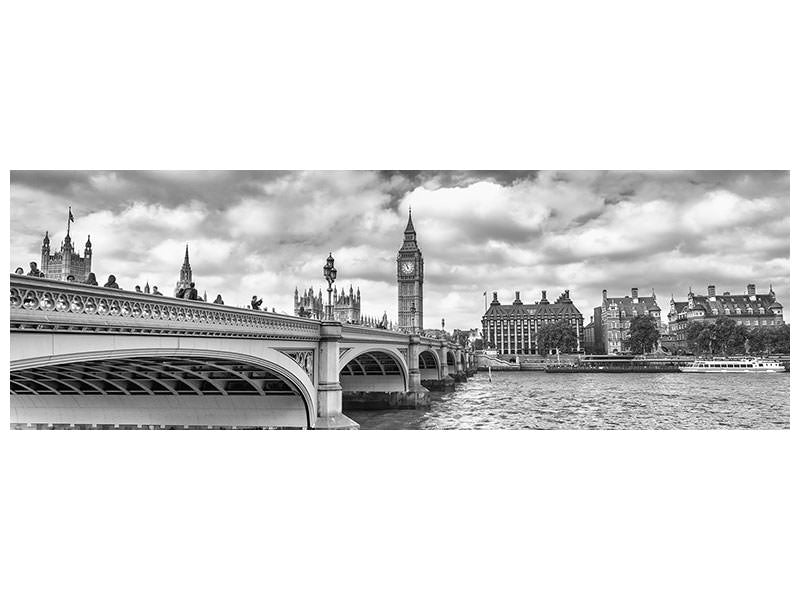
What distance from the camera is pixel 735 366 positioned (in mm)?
42875

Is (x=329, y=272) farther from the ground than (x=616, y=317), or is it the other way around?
(x=329, y=272)

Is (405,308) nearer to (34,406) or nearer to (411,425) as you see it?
(411,425)

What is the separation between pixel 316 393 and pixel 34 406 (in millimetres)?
7291

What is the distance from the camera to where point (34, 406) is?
51.4ft

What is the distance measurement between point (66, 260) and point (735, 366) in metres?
42.5

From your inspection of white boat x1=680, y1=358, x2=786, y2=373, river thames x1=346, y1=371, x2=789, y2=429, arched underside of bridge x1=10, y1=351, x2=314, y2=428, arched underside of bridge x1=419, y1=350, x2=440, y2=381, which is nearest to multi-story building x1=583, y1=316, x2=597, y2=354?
white boat x1=680, y1=358, x2=786, y2=373

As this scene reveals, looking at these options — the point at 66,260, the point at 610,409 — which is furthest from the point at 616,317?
the point at 66,260

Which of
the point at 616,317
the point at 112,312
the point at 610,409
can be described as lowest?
the point at 610,409

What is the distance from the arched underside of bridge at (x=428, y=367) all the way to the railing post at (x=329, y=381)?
76.3 ft

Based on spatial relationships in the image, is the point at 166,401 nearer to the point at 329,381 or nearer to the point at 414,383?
the point at 329,381

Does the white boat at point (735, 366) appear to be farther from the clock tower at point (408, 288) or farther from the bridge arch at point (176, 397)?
the bridge arch at point (176, 397)

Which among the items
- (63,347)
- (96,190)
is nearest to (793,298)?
(63,347)

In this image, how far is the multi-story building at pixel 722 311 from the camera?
86.1 ft

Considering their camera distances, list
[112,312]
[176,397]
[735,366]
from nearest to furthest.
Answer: [112,312], [176,397], [735,366]
